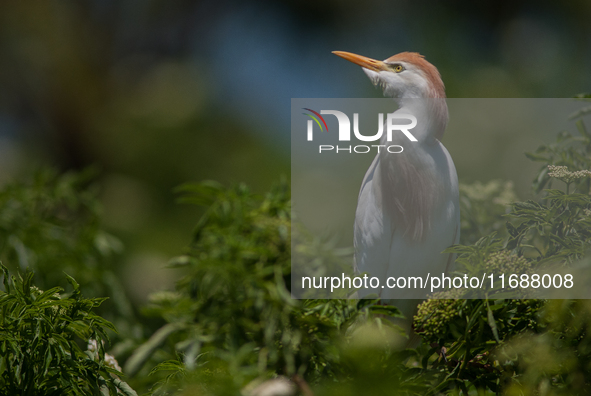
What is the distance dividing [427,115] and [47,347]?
35 cm

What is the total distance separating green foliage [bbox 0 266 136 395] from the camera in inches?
10.2

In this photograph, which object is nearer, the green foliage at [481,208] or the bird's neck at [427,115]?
the bird's neck at [427,115]

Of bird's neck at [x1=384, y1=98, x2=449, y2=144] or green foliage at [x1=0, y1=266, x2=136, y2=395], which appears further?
bird's neck at [x1=384, y1=98, x2=449, y2=144]

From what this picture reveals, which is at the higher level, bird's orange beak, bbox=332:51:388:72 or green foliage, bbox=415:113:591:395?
bird's orange beak, bbox=332:51:388:72

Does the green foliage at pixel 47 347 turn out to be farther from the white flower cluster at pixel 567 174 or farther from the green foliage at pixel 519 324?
the white flower cluster at pixel 567 174

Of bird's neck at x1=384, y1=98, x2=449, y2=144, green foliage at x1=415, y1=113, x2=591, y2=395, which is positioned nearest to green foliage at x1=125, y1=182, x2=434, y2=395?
green foliage at x1=415, y1=113, x2=591, y2=395

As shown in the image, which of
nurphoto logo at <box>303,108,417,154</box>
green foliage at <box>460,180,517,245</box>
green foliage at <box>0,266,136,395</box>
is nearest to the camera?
green foliage at <box>0,266,136,395</box>

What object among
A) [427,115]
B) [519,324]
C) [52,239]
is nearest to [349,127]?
[427,115]

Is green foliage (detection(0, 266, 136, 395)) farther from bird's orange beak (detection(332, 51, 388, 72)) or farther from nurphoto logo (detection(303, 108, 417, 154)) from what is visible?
bird's orange beak (detection(332, 51, 388, 72))

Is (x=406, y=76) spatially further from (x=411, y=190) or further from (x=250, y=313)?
(x=250, y=313)

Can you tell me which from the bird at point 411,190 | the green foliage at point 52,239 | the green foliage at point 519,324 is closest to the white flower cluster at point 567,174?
the green foliage at point 519,324

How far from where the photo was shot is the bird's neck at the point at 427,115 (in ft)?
1.41

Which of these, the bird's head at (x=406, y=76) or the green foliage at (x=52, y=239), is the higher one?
the bird's head at (x=406, y=76)

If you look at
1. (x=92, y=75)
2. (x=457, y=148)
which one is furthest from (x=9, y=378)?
(x=92, y=75)
